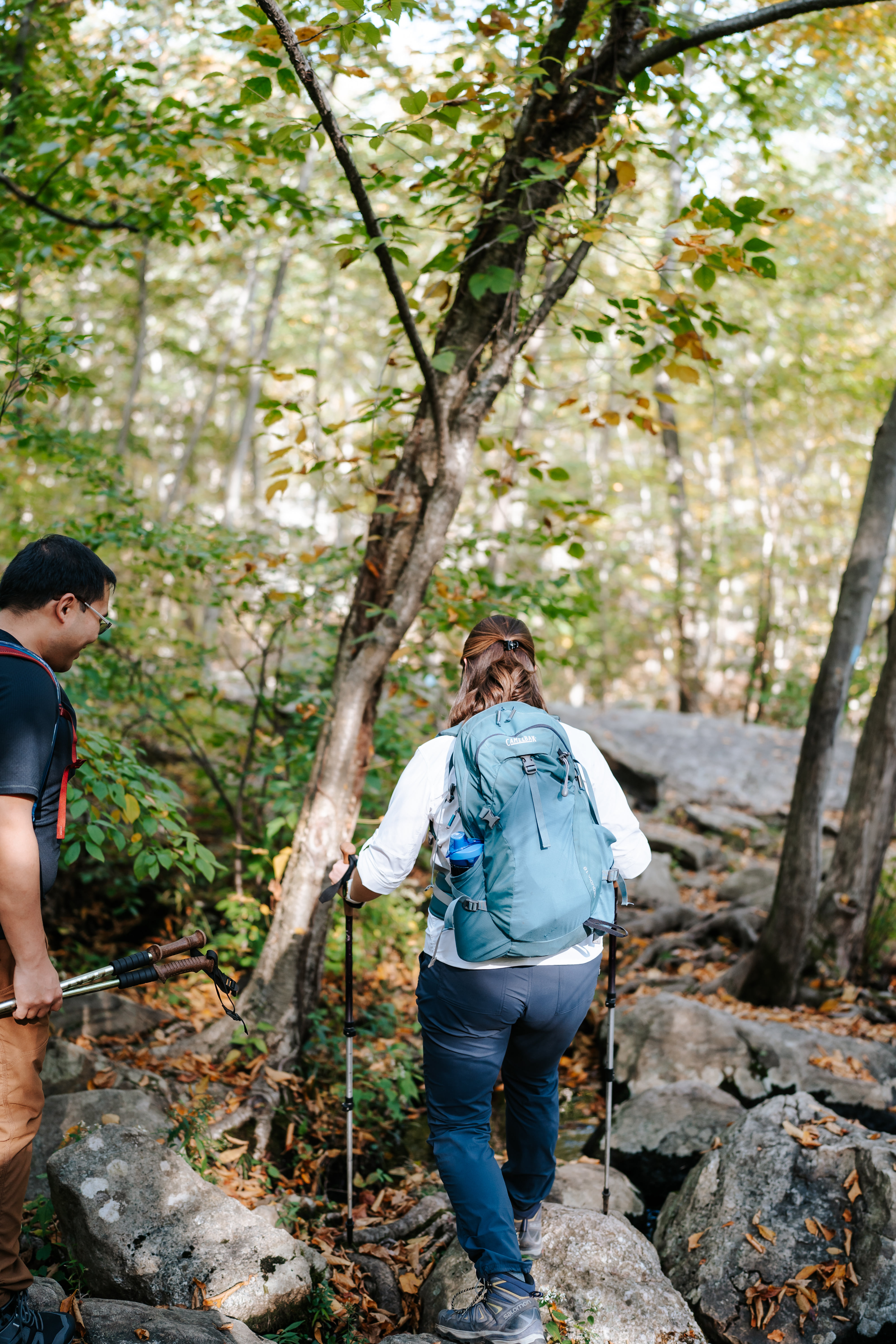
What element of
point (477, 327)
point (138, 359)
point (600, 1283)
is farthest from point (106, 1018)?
point (138, 359)

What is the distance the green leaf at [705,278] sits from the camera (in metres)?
3.86

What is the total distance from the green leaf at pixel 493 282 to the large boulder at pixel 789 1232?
162 inches

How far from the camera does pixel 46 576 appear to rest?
2.44 meters

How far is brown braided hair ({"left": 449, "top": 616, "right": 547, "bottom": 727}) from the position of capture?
2867 mm

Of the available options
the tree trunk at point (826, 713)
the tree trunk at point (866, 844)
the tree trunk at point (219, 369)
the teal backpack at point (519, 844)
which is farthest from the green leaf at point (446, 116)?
the tree trunk at point (219, 369)

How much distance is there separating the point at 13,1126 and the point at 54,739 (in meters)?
1.07

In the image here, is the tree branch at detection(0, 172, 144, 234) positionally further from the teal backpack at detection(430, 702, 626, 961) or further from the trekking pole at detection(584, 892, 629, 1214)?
the trekking pole at detection(584, 892, 629, 1214)

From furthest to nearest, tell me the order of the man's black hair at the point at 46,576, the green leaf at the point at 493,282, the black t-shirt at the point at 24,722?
the green leaf at the point at 493,282
the man's black hair at the point at 46,576
the black t-shirt at the point at 24,722

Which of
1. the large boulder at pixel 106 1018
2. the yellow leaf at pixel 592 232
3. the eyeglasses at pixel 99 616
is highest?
the yellow leaf at pixel 592 232

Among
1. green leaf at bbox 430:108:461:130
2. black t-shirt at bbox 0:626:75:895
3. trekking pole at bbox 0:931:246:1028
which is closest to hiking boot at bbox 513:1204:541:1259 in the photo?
trekking pole at bbox 0:931:246:1028

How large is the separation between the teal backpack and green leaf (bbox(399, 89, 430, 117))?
2468 millimetres

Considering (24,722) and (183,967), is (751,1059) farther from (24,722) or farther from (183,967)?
(24,722)

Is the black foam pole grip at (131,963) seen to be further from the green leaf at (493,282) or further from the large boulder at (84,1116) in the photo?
the green leaf at (493,282)

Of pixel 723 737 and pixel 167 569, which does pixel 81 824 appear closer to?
pixel 167 569
